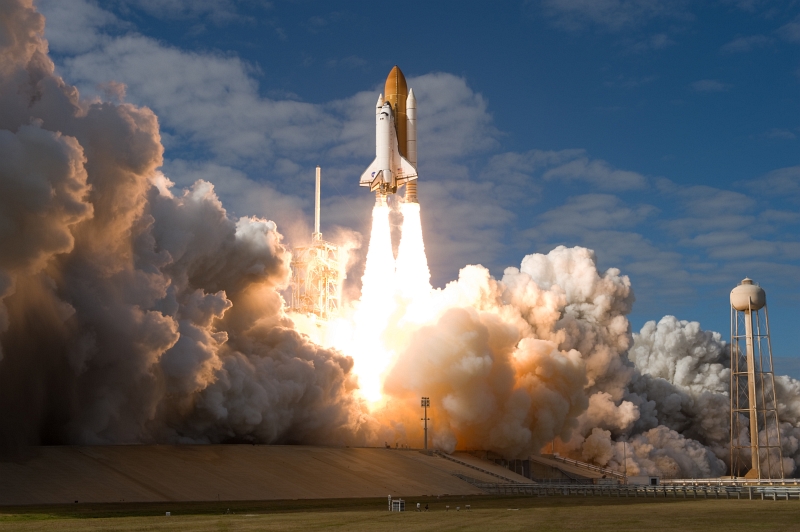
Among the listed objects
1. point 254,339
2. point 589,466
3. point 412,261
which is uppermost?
point 412,261

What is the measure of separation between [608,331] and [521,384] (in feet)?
66.6

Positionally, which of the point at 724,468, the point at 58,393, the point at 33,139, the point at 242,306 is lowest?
the point at 724,468

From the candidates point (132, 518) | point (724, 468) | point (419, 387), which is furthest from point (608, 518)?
point (724, 468)

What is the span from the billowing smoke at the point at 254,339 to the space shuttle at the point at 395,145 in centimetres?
287

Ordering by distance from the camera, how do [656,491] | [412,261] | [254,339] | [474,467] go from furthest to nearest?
1. [412,261]
2. [474,467]
3. [254,339]
4. [656,491]

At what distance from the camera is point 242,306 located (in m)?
71.4

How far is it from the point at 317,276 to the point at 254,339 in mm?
24210

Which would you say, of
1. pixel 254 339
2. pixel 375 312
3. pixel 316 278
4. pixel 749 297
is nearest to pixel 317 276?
pixel 316 278

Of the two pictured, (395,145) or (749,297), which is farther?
(749,297)

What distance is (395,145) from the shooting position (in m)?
82.6

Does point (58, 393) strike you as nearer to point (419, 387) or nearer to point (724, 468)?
point (419, 387)

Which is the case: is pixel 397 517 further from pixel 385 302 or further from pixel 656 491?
pixel 385 302

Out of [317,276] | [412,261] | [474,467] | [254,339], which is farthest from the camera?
[317,276]

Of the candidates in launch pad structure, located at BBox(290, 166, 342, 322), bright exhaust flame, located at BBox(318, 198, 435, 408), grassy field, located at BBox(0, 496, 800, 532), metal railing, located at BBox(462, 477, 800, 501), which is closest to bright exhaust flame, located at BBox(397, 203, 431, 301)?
bright exhaust flame, located at BBox(318, 198, 435, 408)
